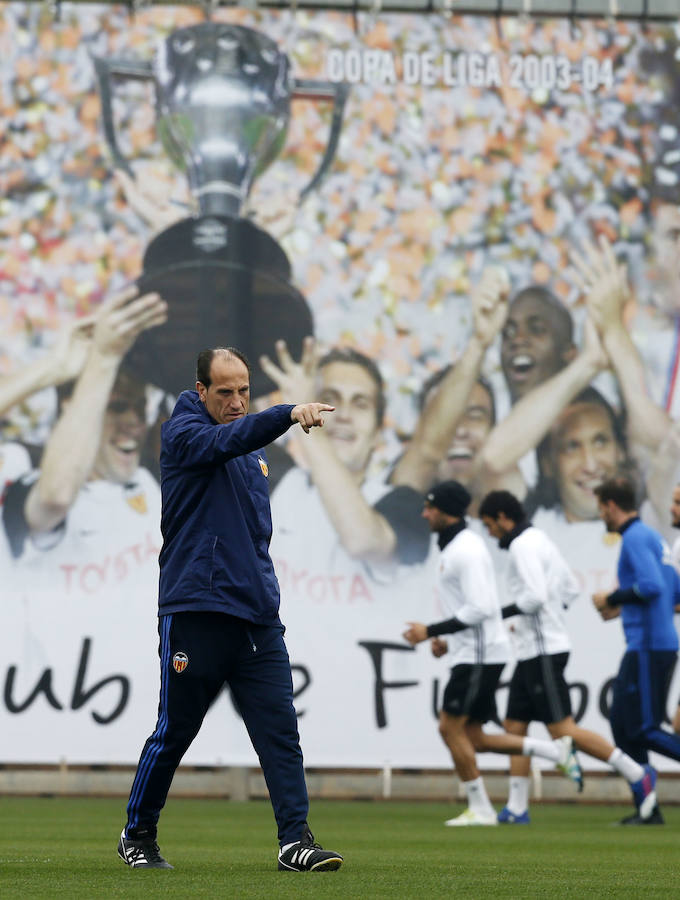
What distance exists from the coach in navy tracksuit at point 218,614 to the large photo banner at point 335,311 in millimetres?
8390

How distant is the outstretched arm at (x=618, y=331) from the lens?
607 inches

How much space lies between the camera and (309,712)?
1512 centimetres

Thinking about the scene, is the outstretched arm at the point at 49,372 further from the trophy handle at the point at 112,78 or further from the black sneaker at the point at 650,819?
the black sneaker at the point at 650,819

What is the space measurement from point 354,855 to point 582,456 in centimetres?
764

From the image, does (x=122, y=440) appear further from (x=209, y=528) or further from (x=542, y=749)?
(x=209, y=528)

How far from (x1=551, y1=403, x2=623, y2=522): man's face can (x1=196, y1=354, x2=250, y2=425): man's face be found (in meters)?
9.03

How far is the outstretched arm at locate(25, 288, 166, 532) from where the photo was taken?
593 inches

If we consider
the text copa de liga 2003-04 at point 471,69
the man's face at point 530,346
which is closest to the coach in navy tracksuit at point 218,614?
the man's face at point 530,346

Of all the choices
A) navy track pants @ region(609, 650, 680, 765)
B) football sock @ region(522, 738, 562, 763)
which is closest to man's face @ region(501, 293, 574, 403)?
navy track pants @ region(609, 650, 680, 765)

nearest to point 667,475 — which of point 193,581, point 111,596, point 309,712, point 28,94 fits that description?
point 309,712

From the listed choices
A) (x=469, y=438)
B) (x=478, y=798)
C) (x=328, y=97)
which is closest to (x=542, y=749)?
(x=478, y=798)

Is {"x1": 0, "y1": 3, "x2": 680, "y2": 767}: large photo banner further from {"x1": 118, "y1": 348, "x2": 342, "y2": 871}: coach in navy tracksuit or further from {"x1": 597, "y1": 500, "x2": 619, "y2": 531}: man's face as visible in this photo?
{"x1": 118, "y1": 348, "x2": 342, "y2": 871}: coach in navy tracksuit

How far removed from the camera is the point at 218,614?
6.51 m

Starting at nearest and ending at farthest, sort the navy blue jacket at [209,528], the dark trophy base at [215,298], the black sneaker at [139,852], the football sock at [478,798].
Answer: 1. the navy blue jacket at [209,528]
2. the black sneaker at [139,852]
3. the football sock at [478,798]
4. the dark trophy base at [215,298]
